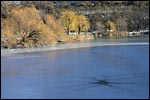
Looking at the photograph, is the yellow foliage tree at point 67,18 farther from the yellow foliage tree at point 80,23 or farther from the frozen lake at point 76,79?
the frozen lake at point 76,79

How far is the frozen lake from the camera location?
17.4ft

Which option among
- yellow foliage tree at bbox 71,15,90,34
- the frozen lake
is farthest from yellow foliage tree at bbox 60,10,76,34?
the frozen lake

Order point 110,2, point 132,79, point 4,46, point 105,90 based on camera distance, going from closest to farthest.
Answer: point 105,90 < point 132,79 < point 4,46 < point 110,2

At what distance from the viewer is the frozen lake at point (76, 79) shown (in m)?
5.30

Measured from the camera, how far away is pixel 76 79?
6.46 metres

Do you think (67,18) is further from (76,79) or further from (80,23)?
(76,79)

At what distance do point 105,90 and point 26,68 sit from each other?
2989mm

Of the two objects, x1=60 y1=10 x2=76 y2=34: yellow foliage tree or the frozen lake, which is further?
x1=60 y1=10 x2=76 y2=34: yellow foliage tree

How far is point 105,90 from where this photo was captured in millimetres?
5473

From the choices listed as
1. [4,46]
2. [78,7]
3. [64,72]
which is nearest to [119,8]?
[78,7]

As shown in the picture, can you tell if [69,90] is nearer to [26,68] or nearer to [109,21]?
[26,68]

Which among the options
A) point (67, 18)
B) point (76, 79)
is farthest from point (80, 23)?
point (76, 79)

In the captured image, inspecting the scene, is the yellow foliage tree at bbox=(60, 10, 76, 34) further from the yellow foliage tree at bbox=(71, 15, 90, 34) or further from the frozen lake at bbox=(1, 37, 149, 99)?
the frozen lake at bbox=(1, 37, 149, 99)

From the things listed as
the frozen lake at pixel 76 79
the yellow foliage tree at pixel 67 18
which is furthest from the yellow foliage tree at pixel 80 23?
the frozen lake at pixel 76 79
